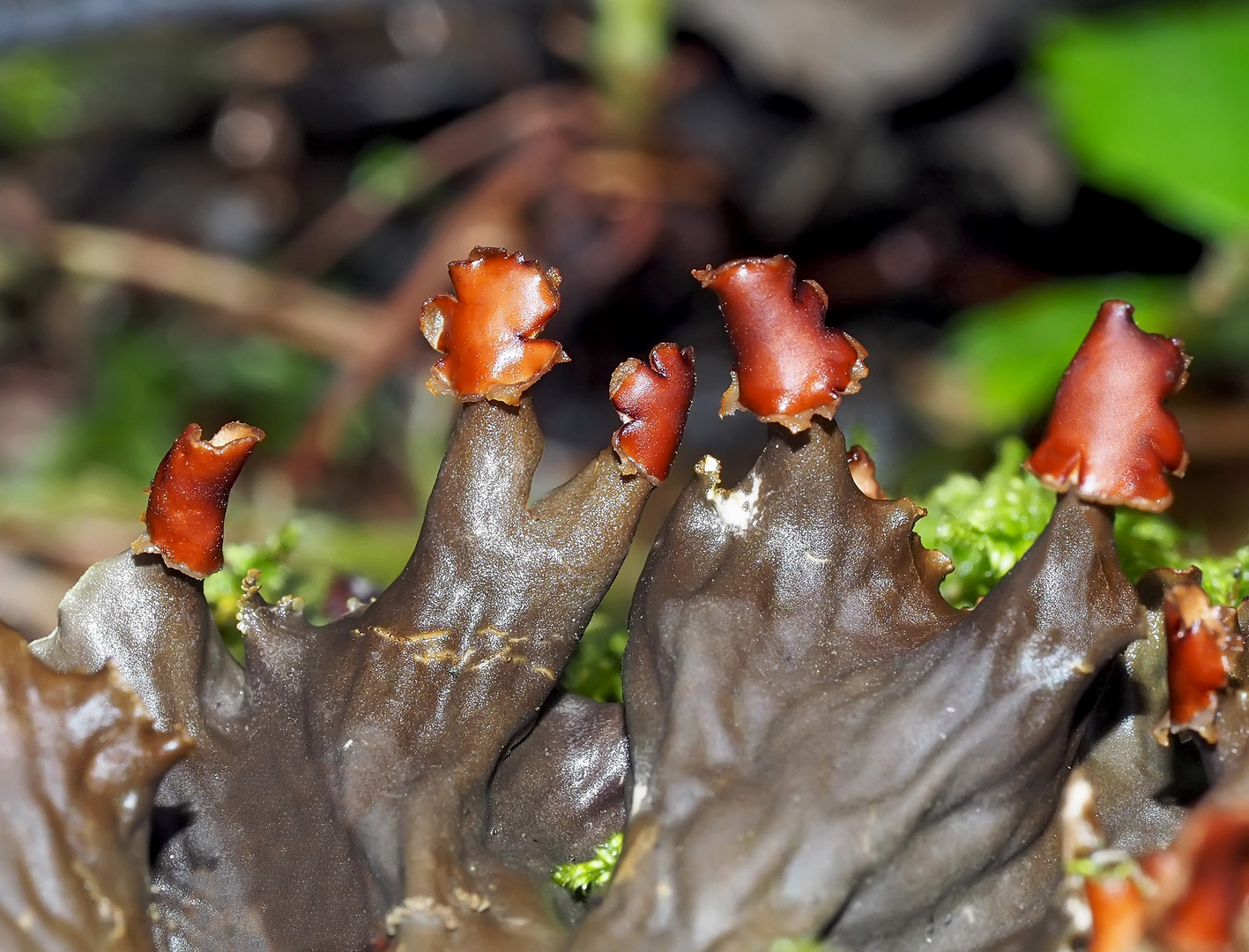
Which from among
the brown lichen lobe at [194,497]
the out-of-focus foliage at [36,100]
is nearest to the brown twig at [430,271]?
the out-of-focus foliage at [36,100]

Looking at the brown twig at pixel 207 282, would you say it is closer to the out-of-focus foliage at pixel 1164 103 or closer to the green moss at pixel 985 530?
the out-of-focus foliage at pixel 1164 103

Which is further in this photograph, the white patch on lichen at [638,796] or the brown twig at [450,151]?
the brown twig at [450,151]

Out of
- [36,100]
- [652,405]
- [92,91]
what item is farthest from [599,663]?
[36,100]

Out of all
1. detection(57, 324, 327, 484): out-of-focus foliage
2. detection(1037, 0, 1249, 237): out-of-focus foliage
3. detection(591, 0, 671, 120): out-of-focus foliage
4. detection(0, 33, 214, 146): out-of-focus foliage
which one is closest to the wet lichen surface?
detection(1037, 0, 1249, 237): out-of-focus foliage

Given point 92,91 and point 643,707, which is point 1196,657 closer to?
point 643,707

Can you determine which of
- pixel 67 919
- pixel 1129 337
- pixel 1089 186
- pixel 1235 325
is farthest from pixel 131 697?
pixel 1089 186

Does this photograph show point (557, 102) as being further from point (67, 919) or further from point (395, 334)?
point (67, 919)

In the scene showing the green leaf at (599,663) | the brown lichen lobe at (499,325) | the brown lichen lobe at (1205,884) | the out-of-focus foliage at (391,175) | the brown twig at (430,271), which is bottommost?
the brown twig at (430,271)
